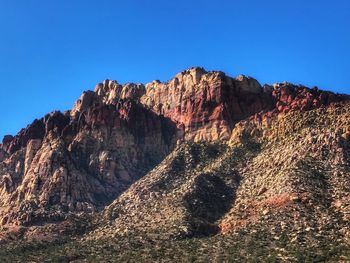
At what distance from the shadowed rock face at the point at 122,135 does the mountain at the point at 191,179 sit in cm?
37

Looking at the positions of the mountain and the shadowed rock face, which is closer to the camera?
the mountain

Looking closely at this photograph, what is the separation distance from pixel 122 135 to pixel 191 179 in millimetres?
45830

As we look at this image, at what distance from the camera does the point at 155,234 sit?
116 metres

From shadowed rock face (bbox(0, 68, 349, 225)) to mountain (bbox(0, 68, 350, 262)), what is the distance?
367 millimetres

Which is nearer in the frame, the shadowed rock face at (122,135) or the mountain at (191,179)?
the mountain at (191,179)

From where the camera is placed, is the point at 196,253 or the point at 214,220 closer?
the point at 196,253

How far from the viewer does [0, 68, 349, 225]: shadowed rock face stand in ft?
522

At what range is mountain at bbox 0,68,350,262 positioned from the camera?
4213 inches

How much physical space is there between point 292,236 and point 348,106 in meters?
54.5

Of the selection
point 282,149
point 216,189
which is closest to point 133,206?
point 216,189

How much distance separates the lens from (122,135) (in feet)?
600

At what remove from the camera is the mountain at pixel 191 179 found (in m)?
107

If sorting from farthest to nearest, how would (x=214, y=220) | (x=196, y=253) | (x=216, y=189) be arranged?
(x=216, y=189) < (x=214, y=220) < (x=196, y=253)

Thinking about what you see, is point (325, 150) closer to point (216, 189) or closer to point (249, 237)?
point (216, 189)
